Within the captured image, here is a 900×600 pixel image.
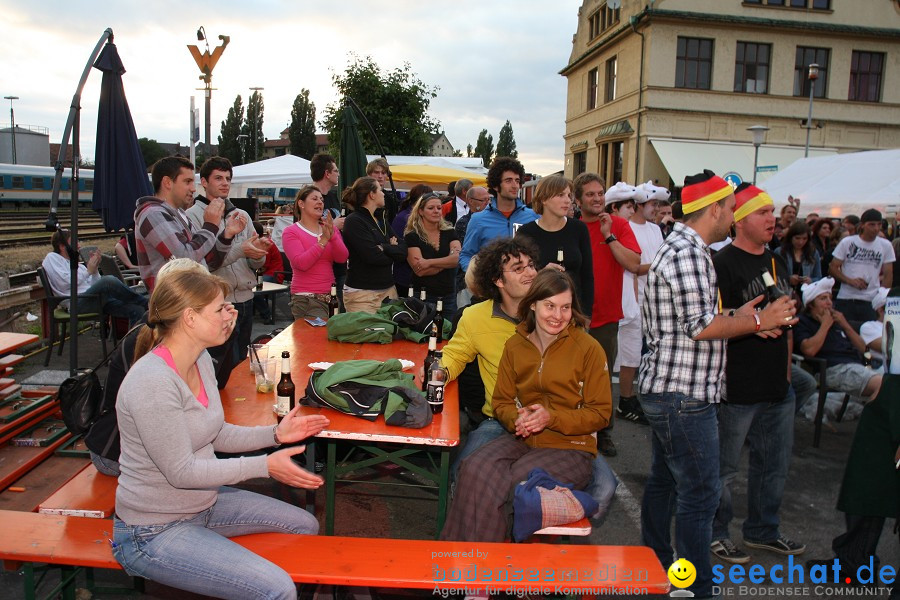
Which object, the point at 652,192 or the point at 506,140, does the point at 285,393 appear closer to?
the point at 652,192

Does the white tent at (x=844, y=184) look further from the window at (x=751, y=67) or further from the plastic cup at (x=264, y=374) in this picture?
the plastic cup at (x=264, y=374)

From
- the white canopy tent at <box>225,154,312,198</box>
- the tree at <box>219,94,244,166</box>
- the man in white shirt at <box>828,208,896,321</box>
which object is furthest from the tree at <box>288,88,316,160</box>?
the man in white shirt at <box>828,208,896,321</box>

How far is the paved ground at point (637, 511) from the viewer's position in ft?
11.2

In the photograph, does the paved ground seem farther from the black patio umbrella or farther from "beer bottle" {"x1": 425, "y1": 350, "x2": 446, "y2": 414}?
the black patio umbrella

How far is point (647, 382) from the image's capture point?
307 cm

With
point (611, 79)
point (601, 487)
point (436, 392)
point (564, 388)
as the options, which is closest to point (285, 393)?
point (436, 392)

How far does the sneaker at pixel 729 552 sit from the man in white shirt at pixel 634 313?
206 cm

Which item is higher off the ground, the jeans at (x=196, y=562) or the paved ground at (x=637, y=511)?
the jeans at (x=196, y=562)

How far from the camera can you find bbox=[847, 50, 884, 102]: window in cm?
2838

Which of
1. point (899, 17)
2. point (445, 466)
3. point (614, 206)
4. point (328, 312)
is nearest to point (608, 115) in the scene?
point (899, 17)

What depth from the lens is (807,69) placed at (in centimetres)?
2808

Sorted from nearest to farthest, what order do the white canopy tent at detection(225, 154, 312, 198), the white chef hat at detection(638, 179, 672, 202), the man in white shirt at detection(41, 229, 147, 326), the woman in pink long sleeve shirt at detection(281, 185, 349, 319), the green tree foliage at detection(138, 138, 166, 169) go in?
the woman in pink long sleeve shirt at detection(281, 185, 349, 319)
the white chef hat at detection(638, 179, 672, 202)
the man in white shirt at detection(41, 229, 147, 326)
the white canopy tent at detection(225, 154, 312, 198)
the green tree foliage at detection(138, 138, 166, 169)

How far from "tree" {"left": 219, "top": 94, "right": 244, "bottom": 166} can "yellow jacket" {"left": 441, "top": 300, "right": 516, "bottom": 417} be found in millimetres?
68473

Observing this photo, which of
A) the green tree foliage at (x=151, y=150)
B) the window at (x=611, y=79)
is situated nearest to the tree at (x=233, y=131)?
the green tree foliage at (x=151, y=150)
